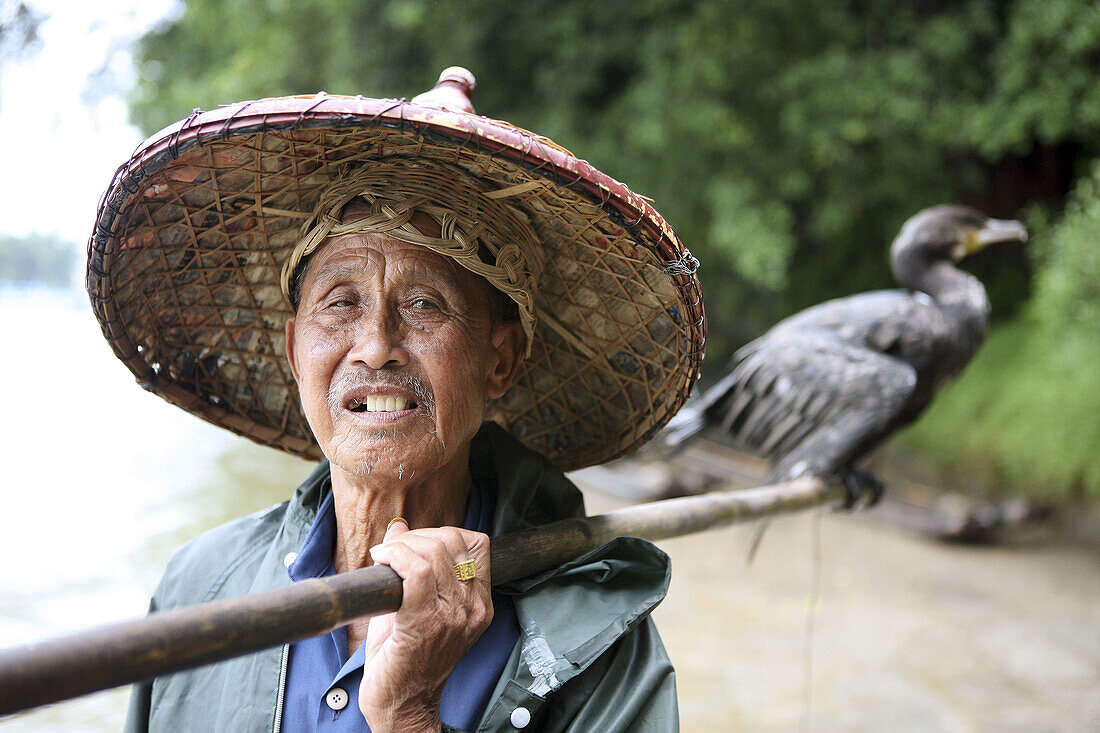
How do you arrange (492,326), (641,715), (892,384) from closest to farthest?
(641,715)
(492,326)
(892,384)

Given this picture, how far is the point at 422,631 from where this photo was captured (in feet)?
2.96

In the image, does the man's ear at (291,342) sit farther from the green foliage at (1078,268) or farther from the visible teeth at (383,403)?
the green foliage at (1078,268)

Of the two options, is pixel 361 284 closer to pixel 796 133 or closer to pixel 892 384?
pixel 892 384

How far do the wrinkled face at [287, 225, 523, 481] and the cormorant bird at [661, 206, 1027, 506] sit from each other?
191 centimetres

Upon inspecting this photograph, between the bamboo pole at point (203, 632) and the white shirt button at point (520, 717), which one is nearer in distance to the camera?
the bamboo pole at point (203, 632)

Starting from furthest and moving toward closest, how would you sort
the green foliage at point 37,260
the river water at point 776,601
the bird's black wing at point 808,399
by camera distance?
the green foliage at point 37,260 → the river water at point 776,601 → the bird's black wing at point 808,399

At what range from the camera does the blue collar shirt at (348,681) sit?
1013mm

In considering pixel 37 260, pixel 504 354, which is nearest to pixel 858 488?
pixel 504 354

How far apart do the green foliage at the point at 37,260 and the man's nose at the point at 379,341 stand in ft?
24.0

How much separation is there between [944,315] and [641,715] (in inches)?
91.0

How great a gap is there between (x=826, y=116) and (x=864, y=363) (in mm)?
3193

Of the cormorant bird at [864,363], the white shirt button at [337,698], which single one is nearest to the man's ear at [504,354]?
the white shirt button at [337,698]

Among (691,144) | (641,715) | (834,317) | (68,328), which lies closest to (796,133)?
(691,144)

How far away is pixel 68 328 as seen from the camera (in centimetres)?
1579
